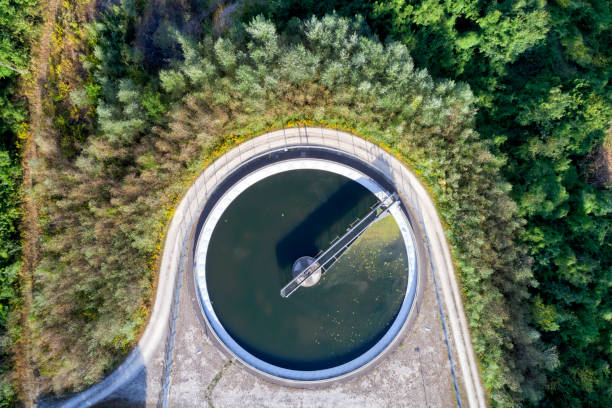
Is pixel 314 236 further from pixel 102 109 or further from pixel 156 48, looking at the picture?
pixel 156 48

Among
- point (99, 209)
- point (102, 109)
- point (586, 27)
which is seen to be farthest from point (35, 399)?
point (586, 27)

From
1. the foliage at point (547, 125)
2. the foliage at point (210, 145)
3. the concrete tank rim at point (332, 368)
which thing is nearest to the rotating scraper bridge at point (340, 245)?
the concrete tank rim at point (332, 368)

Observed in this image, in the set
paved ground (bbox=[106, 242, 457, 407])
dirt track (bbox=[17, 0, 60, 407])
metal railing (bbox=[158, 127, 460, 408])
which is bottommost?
paved ground (bbox=[106, 242, 457, 407])

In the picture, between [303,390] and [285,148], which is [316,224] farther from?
[303,390]

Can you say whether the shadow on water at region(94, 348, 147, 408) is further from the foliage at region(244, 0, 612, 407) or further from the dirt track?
the foliage at region(244, 0, 612, 407)

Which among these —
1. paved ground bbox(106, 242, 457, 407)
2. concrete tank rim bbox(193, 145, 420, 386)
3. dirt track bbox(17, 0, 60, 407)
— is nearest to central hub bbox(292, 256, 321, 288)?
concrete tank rim bbox(193, 145, 420, 386)

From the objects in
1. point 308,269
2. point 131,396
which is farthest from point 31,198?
point 308,269
